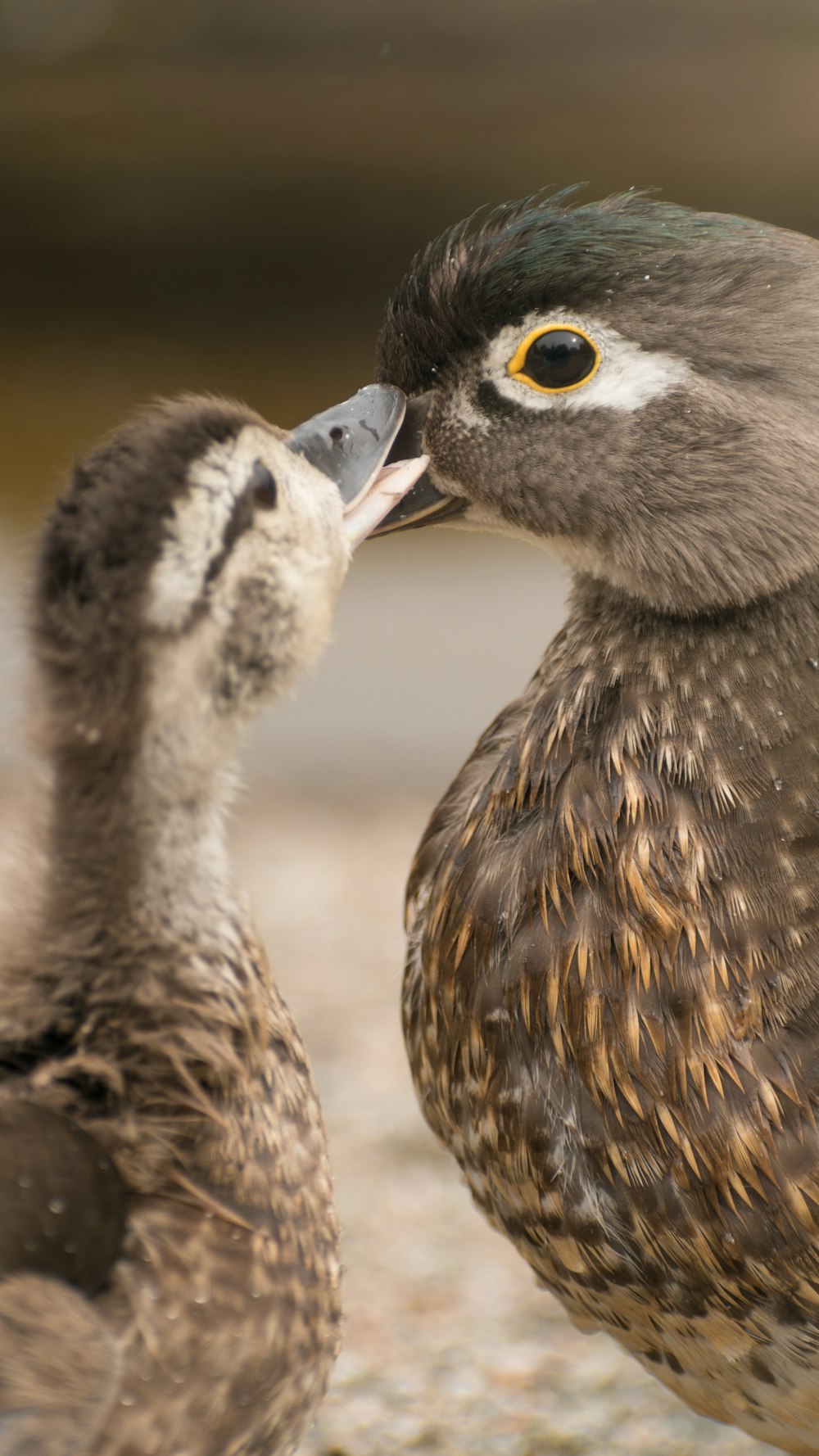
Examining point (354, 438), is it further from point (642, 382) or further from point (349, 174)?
point (349, 174)

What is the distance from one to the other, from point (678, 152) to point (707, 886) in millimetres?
2261

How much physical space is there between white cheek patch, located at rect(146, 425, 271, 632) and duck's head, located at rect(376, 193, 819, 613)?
364mm

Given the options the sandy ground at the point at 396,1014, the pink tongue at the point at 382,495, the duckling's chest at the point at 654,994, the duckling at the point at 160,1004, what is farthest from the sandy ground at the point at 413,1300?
the pink tongue at the point at 382,495

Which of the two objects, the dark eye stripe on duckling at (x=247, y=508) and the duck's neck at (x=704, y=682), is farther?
the duck's neck at (x=704, y=682)

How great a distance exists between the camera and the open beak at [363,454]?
129 centimetres

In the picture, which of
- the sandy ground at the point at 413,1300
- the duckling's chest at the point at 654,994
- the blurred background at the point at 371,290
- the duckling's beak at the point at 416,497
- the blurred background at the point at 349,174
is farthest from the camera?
the blurred background at the point at 349,174

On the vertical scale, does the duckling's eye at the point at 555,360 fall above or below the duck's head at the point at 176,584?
above

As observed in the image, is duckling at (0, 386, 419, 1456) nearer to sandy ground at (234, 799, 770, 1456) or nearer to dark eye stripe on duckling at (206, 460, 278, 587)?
dark eye stripe on duckling at (206, 460, 278, 587)

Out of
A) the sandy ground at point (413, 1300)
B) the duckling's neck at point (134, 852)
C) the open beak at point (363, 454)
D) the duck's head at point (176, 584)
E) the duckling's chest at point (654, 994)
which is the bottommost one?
the sandy ground at point (413, 1300)

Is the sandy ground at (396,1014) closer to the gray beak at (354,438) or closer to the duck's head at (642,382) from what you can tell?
the gray beak at (354,438)

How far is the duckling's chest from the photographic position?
1.25 metres

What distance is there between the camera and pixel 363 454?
1.34 m

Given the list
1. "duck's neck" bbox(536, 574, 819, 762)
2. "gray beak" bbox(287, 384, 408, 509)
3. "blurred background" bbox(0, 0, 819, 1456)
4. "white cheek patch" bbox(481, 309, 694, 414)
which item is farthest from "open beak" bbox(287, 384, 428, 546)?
"blurred background" bbox(0, 0, 819, 1456)

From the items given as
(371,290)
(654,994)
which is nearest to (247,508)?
(654,994)
